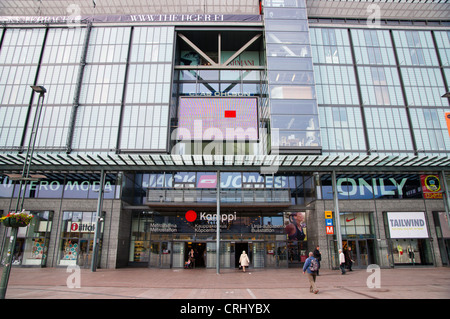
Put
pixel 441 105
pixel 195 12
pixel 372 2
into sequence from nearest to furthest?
1. pixel 441 105
2. pixel 372 2
3. pixel 195 12

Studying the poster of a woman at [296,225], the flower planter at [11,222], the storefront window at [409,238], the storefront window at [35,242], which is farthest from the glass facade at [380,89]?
the storefront window at [35,242]

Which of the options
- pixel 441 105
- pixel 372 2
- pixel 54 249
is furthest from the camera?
pixel 372 2

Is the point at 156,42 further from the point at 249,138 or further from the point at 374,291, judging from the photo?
the point at 374,291

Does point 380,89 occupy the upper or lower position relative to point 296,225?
upper

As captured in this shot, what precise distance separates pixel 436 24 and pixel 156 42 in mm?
31763

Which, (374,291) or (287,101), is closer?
(374,291)

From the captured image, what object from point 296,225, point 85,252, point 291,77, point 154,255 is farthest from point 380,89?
point 85,252

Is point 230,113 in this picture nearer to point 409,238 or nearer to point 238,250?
point 238,250

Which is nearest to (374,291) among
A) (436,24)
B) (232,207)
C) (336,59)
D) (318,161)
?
(318,161)

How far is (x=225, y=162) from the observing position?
22641mm

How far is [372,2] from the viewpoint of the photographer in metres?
31.2

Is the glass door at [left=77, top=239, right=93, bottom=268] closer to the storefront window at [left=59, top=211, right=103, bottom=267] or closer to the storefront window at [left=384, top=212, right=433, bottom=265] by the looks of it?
the storefront window at [left=59, top=211, right=103, bottom=267]

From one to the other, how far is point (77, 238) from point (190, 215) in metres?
10.1

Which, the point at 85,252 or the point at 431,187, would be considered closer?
the point at 85,252
